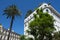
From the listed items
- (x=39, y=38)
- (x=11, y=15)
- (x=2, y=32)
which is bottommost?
(x=39, y=38)

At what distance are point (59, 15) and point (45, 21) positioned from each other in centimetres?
3626

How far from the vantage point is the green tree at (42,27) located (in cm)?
3211

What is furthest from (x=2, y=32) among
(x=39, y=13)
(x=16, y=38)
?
(x=39, y=13)

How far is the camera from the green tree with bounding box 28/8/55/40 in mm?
32106

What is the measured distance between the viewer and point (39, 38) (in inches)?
1278

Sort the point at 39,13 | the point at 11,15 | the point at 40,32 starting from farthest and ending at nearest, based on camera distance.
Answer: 1. the point at 11,15
2. the point at 39,13
3. the point at 40,32

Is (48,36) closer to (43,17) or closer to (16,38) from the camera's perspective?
(43,17)

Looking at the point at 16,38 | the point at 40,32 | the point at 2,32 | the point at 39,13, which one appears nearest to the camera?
the point at 40,32

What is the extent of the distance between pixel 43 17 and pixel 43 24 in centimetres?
180

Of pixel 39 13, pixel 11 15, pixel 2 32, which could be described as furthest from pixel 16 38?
pixel 39 13

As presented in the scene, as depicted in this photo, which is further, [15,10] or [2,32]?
[2,32]

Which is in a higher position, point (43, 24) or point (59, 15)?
point (59, 15)

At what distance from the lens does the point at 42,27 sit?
1266 inches

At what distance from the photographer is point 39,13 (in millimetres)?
34438
